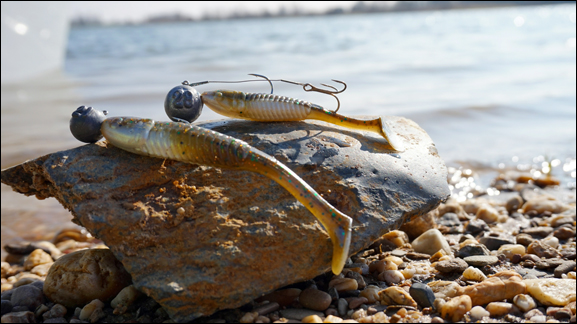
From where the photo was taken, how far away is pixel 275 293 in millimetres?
2092


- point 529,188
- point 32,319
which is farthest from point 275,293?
point 529,188

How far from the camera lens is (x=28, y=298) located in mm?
2262

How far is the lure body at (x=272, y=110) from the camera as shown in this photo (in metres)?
2.47

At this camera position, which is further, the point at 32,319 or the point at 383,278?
the point at 383,278

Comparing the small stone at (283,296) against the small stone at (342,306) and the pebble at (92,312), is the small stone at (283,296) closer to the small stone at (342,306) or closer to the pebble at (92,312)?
the small stone at (342,306)

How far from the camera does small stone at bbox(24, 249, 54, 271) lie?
3.27 m

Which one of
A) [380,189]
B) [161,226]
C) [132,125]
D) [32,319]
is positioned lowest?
[32,319]

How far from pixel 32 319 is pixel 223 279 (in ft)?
2.93

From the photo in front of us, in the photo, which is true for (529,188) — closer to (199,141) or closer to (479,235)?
(479,235)

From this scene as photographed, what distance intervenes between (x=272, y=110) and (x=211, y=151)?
0.55 meters

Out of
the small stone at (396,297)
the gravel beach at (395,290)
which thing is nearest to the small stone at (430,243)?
the gravel beach at (395,290)

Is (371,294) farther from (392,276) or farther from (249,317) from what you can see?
(249,317)

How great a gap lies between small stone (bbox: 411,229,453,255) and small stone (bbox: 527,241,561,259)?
443mm

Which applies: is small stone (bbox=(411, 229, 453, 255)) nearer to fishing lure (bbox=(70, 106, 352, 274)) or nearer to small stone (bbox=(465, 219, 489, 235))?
small stone (bbox=(465, 219, 489, 235))
